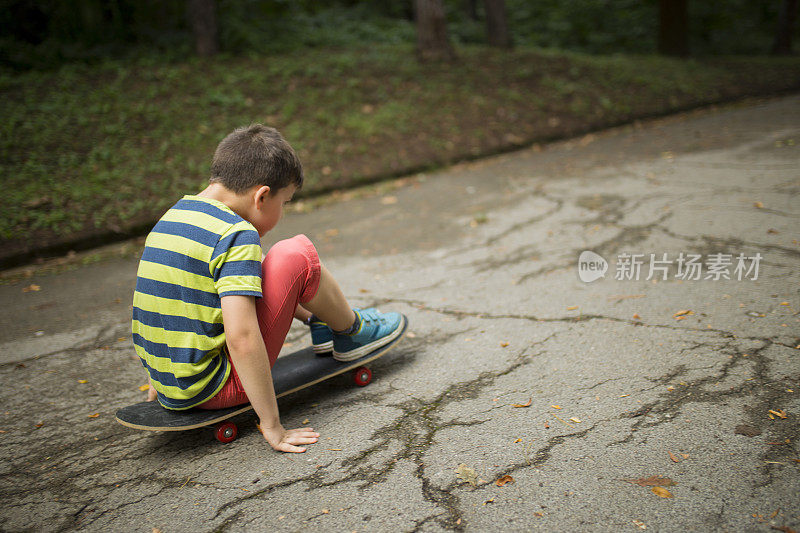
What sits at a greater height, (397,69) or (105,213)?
(397,69)

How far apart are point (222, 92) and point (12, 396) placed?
626cm

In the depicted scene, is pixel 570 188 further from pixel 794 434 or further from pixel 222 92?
pixel 222 92

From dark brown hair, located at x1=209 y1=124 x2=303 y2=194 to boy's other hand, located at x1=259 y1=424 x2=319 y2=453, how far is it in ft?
3.12

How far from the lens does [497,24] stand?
38.4ft

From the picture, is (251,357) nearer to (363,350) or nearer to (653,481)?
(363,350)

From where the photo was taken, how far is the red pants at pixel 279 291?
217 cm

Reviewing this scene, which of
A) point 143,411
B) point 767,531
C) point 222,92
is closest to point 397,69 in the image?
point 222,92

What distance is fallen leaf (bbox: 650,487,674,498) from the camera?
180 cm

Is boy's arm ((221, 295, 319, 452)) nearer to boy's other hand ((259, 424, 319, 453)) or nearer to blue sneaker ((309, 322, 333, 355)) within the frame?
boy's other hand ((259, 424, 319, 453))

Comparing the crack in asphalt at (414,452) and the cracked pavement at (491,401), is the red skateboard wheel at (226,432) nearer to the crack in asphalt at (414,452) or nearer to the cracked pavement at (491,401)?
the cracked pavement at (491,401)

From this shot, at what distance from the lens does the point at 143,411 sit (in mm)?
2354

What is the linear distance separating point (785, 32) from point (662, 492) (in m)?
15.4

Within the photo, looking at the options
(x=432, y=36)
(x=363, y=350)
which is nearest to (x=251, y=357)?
(x=363, y=350)

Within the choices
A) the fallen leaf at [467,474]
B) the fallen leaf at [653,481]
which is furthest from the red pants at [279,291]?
the fallen leaf at [653,481]
